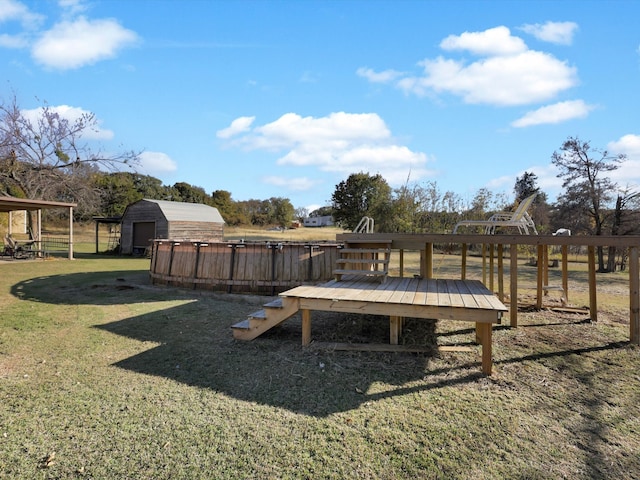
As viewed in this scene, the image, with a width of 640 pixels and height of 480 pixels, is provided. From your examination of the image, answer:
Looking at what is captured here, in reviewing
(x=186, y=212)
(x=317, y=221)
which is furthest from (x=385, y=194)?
(x=317, y=221)

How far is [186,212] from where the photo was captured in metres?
22.4

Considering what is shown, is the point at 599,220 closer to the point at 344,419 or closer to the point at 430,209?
the point at 430,209

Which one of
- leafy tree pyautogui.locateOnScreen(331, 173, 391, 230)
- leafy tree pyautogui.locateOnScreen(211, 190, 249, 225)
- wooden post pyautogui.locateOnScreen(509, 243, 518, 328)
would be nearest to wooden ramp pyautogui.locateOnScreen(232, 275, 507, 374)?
wooden post pyautogui.locateOnScreen(509, 243, 518, 328)

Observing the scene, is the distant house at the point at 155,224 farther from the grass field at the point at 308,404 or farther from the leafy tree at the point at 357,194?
the grass field at the point at 308,404

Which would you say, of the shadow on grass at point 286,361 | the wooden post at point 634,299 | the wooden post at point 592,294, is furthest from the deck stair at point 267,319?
the wooden post at point 592,294

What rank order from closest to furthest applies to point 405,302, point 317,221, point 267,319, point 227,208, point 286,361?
point 405,302, point 286,361, point 267,319, point 227,208, point 317,221

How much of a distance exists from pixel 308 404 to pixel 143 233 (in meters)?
21.1

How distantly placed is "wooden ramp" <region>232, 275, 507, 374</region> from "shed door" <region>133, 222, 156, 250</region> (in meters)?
18.5

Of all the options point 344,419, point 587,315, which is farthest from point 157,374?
point 587,315

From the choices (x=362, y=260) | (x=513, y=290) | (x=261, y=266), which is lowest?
(x=513, y=290)

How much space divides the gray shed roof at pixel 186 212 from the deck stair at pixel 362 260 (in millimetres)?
16518

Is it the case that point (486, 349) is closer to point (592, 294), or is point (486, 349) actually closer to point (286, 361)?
point (286, 361)

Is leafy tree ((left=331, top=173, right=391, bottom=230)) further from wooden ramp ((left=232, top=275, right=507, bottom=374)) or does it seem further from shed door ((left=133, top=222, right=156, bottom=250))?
wooden ramp ((left=232, top=275, right=507, bottom=374))

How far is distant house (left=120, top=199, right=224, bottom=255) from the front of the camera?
20750 mm
